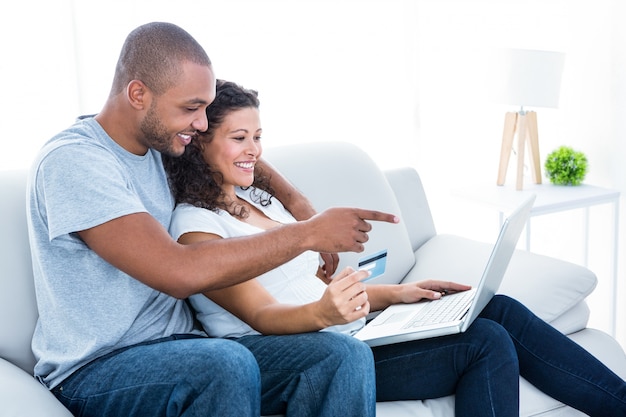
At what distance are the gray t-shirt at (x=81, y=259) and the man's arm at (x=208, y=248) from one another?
0.04m

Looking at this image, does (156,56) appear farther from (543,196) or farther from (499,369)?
→ (543,196)

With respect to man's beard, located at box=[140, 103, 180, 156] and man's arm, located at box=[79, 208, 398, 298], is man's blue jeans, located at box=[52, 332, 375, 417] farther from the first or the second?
man's beard, located at box=[140, 103, 180, 156]

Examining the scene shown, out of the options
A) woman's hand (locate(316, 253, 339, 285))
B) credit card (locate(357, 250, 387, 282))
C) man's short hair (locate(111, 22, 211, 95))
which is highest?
man's short hair (locate(111, 22, 211, 95))

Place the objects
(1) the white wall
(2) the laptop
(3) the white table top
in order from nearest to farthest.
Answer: (2) the laptop → (1) the white wall → (3) the white table top

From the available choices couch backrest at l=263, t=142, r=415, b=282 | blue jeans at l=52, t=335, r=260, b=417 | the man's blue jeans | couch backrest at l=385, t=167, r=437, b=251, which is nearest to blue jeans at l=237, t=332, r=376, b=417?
the man's blue jeans

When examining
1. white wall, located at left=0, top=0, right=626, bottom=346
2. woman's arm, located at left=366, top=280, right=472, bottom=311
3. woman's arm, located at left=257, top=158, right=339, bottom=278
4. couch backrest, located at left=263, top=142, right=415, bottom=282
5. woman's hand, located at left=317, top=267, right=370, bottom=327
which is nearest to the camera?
woman's hand, located at left=317, top=267, right=370, bottom=327

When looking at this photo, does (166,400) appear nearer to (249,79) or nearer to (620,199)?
(249,79)

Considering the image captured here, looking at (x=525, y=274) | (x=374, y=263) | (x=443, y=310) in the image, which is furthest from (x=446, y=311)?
(x=525, y=274)

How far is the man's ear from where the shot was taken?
4.91ft

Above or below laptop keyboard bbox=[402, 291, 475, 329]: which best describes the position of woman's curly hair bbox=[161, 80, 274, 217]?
above

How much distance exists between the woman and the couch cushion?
20 cm

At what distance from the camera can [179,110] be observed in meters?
1.52

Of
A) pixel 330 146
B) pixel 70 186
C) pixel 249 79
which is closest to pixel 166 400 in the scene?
pixel 70 186

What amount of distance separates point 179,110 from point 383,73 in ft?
5.95
